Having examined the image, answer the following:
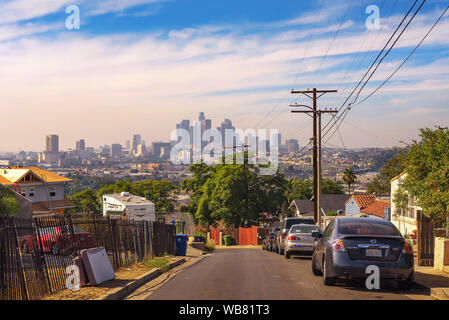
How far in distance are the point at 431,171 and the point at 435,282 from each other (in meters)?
4.13

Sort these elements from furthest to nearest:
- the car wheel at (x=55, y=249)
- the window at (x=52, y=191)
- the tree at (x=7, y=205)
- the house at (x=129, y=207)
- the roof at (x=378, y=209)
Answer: the window at (x=52, y=191) → the house at (x=129, y=207) → the roof at (x=378, y=209) → the tree at (x=7, y=205) → the car wheel at (x=55, y=249)

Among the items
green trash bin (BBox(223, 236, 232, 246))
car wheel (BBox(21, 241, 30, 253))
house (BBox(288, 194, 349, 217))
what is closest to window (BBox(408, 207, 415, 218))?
car wheel (BBox(21, 241, 30, 253))

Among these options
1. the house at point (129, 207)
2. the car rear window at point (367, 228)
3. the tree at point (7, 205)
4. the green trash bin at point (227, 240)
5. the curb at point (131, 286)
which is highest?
the tree at point (7, 205)

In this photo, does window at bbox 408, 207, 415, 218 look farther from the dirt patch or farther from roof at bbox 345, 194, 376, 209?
the dirt patch

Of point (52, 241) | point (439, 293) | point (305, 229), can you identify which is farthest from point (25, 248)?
point (305, 229)

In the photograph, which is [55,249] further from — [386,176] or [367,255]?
[386,176]

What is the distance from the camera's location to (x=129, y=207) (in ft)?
166

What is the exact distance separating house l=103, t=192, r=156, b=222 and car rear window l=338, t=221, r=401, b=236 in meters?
38.4

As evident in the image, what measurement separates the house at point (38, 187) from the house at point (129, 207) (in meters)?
4.50

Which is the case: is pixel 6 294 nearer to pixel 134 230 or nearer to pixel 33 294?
pixel 33 294

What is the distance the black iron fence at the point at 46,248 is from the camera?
9.59 meters

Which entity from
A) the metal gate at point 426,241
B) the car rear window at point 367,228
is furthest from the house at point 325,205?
the car rear window at point 367,228

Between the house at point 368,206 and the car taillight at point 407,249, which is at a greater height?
the car taillight at point 407,249

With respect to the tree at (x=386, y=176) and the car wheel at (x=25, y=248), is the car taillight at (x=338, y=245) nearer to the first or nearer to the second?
the car wheel at (x=25, y=248)
